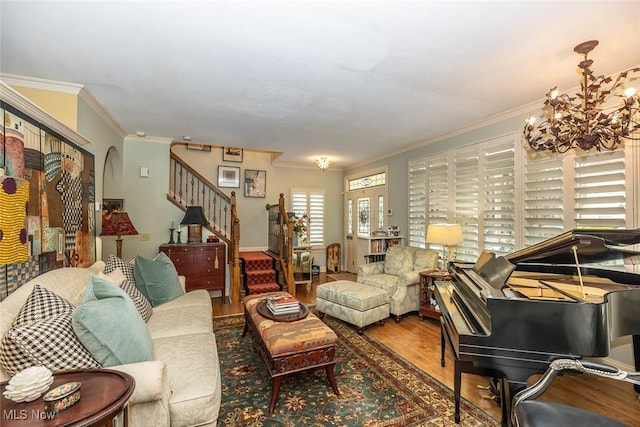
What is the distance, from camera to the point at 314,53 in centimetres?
218

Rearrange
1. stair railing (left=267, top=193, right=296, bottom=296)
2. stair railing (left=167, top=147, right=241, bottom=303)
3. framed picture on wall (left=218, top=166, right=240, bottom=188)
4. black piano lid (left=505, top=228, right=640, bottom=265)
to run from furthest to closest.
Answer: framed picture on wall (left=218, top=166, right=240, bottom=188), stair railing (left=167, top=147, right=241, bottom=303), stair railing (left=267, top=193, right=296, bottom=296), black piano lid (left=505, top=228, right=640, bottom=265)

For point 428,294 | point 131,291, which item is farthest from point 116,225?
point 428,294

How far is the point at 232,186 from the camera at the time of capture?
6.14m

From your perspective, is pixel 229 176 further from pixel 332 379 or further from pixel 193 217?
pixel 332 379

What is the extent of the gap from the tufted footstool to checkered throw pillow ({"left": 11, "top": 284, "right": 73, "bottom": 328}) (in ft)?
8.65

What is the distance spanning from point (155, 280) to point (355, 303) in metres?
2.22

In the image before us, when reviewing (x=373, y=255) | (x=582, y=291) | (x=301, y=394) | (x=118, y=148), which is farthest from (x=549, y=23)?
(x=118, y=148)

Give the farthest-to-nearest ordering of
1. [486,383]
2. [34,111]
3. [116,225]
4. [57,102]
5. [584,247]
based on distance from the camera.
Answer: [116,225], [57,102], [486,383], [34,111], [584,247]

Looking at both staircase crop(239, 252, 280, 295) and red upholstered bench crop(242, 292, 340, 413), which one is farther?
staircase crop(239, 252, 280, 295)

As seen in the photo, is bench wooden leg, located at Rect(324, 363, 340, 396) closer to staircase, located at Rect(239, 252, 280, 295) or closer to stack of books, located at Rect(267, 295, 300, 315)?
stack of books, located at Rect(267, 295, 300, 315)

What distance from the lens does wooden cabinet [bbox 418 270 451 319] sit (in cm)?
373

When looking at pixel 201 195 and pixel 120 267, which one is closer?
pixel 120 267

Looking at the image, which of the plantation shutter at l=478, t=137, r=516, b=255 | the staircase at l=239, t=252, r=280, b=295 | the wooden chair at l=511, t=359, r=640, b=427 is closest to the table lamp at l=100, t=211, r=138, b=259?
the staircase at l=239, t=252, r=280, b=295

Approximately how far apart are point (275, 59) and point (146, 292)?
259 centimetres
